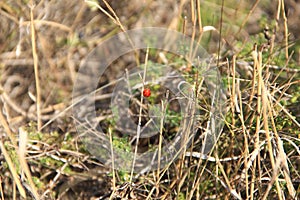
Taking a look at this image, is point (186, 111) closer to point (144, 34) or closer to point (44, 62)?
point (144, 34)

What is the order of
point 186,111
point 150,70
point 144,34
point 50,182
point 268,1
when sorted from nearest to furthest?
point 186,111 → point 50,182 → point 150,70 → point 144,34 → point 268,1

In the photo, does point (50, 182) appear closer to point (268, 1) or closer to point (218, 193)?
point (218, 193)

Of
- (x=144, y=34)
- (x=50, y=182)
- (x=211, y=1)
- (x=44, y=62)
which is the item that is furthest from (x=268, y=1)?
(x=50, y=182)

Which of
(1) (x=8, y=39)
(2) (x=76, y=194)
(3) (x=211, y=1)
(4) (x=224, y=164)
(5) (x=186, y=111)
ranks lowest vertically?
(2) (x=76, y=194)

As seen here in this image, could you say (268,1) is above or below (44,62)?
above

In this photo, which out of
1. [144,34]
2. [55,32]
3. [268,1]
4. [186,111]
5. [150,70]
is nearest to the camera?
[186,111]

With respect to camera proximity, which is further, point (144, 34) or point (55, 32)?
point (55, 32)
